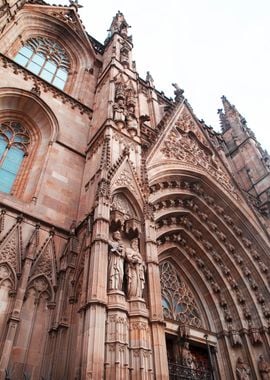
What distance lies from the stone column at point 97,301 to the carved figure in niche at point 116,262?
21cm

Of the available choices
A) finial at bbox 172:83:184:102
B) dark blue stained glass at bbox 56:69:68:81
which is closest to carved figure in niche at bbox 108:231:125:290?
dark blue stained glass at bbox 56:69:68:81

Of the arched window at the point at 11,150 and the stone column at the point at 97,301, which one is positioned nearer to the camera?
the stone column at the point at 97,301

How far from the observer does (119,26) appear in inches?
579

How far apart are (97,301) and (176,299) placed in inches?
228

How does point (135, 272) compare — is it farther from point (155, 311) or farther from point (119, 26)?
point (119, 26)

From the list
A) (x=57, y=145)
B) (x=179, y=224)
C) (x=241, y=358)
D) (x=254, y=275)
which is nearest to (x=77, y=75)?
(x=57, y=145)

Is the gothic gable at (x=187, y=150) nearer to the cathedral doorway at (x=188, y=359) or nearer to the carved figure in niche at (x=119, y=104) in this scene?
the carved figure in niche at (x=119, y=104)

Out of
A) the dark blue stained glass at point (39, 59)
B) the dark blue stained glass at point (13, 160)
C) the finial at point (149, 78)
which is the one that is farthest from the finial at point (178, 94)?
the dark blue stained glass at point (13, 160)

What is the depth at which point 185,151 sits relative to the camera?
11883mm

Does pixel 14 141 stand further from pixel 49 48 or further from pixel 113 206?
pixel 49 48

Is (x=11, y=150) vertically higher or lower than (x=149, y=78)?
lower

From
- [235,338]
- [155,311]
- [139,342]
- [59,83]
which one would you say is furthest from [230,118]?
[139,342]

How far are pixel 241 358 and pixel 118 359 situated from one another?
20.8 ft

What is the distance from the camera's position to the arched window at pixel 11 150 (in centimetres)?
762
